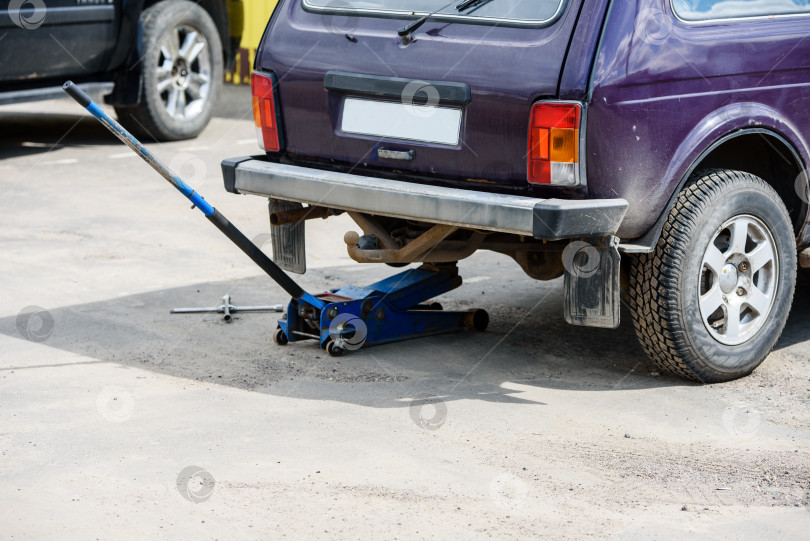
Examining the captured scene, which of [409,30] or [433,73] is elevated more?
[409,30]

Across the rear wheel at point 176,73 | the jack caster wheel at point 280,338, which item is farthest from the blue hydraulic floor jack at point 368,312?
the rear wheel at point 176,73

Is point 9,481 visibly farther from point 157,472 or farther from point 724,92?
point 724,92

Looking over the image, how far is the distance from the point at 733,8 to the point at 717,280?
110 centimetres

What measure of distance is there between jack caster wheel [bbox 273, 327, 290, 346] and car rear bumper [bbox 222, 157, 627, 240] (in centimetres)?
65

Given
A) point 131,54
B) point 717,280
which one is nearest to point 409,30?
point 717,280

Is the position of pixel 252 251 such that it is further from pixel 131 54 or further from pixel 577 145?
pixel 131 54

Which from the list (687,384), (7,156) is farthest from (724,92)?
(7,156)

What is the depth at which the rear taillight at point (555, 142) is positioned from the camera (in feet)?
13.2

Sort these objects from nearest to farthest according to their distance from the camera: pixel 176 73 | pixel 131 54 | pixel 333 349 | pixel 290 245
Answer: pixel 333 349 → pixel 290 245 → pixel 131 54 → pixel 176 73

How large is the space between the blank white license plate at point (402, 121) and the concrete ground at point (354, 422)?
100cm

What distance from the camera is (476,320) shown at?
524 centimetres

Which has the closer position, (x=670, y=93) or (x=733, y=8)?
(x=670, y=93)

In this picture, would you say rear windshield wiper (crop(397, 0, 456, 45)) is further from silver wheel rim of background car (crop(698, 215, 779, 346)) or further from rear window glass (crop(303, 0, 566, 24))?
silver wheel rim of background car (crop(698, 215, 779, 346))

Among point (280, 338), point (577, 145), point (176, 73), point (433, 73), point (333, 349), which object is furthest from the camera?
point (176, 73)
